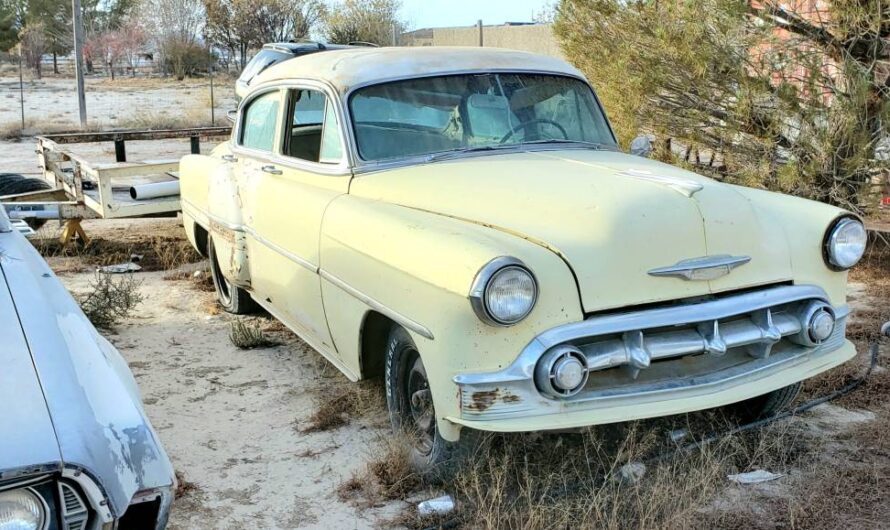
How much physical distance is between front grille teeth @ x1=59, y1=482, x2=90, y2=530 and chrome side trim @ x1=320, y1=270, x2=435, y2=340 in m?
1.44

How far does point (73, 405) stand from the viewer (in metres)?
2.02

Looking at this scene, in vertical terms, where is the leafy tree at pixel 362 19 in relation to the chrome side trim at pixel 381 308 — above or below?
above

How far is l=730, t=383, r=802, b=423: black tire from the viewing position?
391 centimetres

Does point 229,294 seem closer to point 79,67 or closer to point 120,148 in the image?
point 120,148

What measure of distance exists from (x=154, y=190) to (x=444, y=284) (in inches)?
194

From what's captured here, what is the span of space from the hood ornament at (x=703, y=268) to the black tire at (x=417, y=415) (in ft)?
3.01

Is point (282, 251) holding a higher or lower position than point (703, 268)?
lower

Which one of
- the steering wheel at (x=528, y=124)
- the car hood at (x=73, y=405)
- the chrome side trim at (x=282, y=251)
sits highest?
the steering wheel at (x=528, y=124)

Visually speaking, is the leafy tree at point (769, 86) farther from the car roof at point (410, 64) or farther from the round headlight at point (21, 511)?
the round headlight at point (21, 511)

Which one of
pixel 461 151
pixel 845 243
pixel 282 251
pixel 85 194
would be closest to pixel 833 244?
pixel 845 243

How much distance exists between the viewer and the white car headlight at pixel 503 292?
2885 millimetres

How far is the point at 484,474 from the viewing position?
3.36m

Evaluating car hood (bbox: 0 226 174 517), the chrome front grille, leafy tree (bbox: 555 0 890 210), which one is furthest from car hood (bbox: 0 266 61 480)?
leafy tree (bbox: 555 0 890 210)

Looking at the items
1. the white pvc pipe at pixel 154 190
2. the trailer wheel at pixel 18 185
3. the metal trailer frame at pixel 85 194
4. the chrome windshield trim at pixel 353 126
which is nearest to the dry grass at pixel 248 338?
the chrome windshield trim at pixel 353 126
